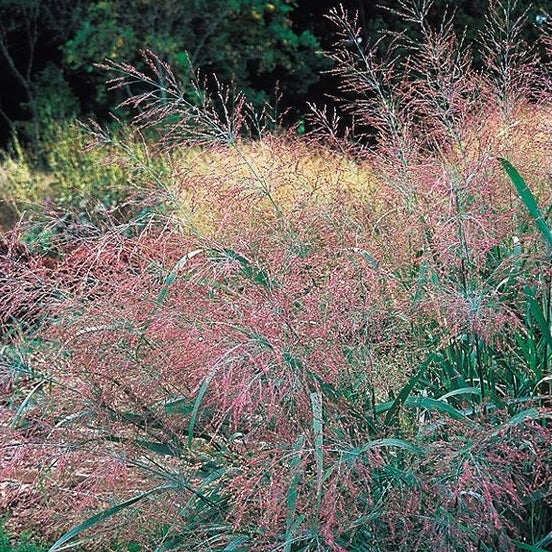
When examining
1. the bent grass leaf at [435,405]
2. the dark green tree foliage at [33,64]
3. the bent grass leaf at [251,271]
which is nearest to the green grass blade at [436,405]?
the bent grass leaf at [435,405]

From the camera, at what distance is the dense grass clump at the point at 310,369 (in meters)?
2.27

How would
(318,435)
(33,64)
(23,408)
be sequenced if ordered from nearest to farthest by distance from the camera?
(318,435) < (23,408) < (33,64)

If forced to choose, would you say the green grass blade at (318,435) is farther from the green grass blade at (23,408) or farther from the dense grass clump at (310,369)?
the green grass blade at (23,408)

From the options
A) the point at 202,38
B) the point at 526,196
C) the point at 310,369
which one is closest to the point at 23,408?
the point at 310,369

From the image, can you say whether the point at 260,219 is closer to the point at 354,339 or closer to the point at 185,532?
the point at 354,339

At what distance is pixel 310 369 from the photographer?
7.59ft

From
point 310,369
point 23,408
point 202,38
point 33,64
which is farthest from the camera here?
point 33,64

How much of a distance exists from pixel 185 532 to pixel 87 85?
12.3m

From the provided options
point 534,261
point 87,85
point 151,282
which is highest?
point 534,261

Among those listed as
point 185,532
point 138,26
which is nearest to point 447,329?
point 185,532

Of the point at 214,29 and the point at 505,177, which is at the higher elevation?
the point at 505,177

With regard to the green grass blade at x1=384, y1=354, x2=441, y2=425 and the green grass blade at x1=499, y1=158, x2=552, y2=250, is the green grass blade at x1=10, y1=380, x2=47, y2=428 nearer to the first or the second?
the green grass blade at x1=384, y1=354, x2=441, y2=425

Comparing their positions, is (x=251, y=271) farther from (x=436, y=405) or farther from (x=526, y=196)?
(x=526, y=196)

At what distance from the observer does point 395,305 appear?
2.59m
